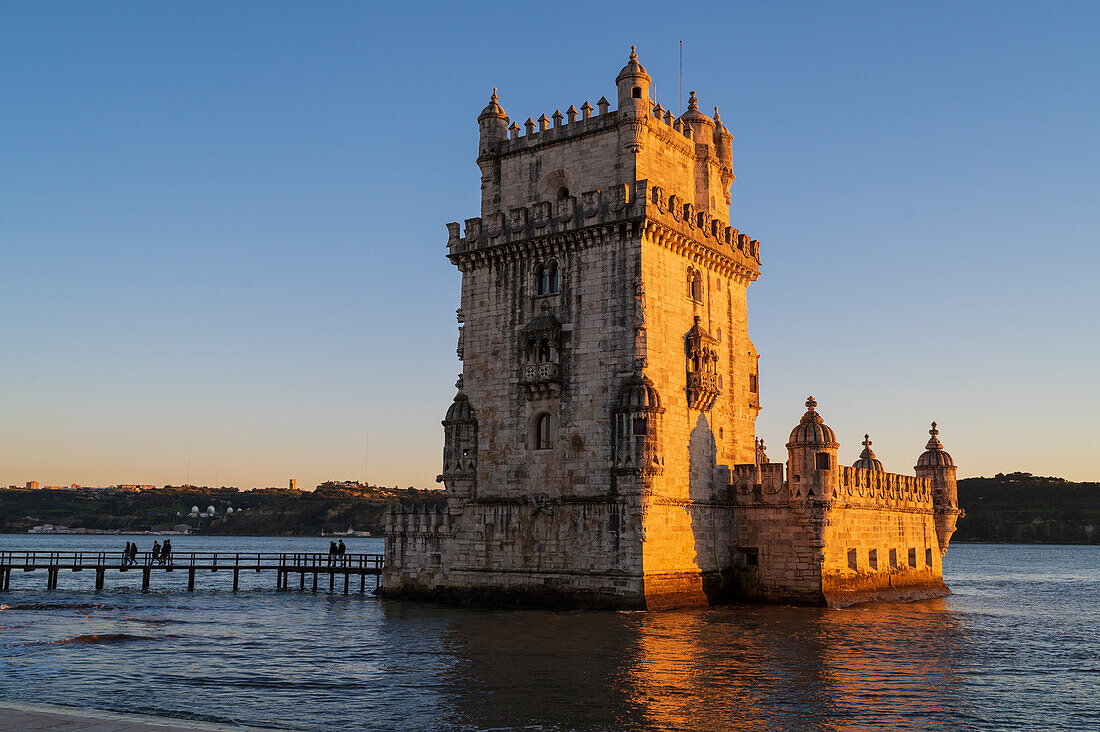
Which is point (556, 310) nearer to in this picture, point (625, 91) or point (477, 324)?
point (477, 324)

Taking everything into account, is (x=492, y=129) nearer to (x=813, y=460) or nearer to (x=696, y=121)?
(x=696, y=121)

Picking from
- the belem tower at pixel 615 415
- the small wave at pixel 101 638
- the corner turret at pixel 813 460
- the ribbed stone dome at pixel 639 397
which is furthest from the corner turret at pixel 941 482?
the small wave at pixel 101 638

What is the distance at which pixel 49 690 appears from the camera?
900 inches

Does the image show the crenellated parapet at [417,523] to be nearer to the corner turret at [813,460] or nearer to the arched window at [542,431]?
the arched window at [542,431]

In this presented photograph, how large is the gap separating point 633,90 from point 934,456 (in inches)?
1136

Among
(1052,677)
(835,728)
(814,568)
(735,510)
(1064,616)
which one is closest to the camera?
(835,728)

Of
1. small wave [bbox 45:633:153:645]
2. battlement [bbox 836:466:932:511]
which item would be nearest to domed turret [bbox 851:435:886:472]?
battlement [bbox 836:466:932:511]

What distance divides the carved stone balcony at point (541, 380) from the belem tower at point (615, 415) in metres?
0.09

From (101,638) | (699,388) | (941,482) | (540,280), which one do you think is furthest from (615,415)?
(941,482)

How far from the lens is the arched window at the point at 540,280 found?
41.5 metres

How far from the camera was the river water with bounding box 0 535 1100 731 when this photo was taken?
20656 millimetres

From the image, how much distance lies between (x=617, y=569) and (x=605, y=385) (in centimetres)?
719

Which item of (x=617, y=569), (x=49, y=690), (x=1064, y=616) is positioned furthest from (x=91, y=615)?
(x=1064, y=616)

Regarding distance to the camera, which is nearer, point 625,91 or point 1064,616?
point 625,91
